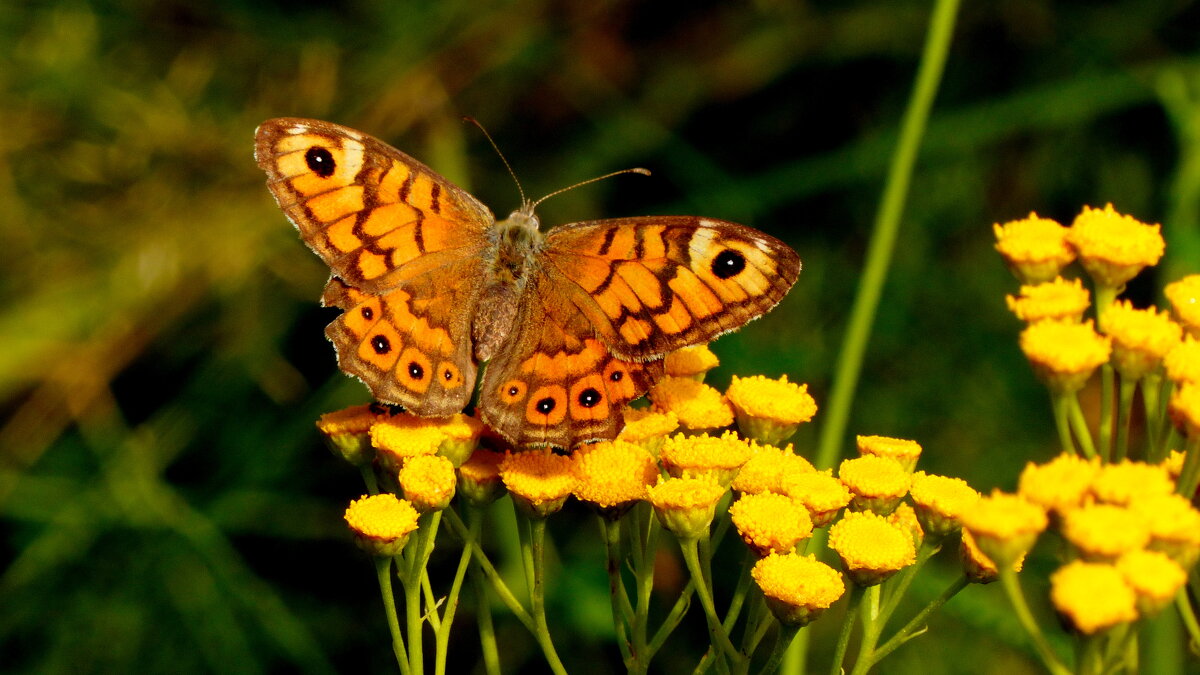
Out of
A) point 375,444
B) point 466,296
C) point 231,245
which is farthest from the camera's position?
point 231,245

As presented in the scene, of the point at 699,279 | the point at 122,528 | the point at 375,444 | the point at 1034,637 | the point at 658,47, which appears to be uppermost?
the point at 658,47

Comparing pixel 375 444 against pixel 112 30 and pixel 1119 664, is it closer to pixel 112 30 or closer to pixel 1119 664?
pixel 1119 664

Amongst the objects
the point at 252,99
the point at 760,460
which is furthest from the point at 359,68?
the point at 760,460

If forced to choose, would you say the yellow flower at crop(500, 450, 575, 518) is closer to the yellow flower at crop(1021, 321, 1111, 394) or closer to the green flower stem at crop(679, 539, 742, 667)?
the green flower stem at crop(679, 539, 742, 667)

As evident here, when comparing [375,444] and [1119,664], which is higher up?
[1119,664]

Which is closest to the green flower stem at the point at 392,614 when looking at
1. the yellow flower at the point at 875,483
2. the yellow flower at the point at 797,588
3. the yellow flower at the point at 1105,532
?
the yellow flower at the point at 797,588

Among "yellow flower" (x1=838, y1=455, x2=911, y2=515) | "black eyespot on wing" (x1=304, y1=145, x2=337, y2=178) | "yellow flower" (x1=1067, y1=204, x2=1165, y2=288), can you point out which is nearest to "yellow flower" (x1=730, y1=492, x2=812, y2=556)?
"yellow flower" (x1=838, y1=455, x2=911, y2=515)

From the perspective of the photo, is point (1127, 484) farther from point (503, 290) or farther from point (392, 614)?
point (503, 290)

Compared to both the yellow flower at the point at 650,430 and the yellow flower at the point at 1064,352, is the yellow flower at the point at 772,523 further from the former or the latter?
the yellow flower at the point at 1064,352
